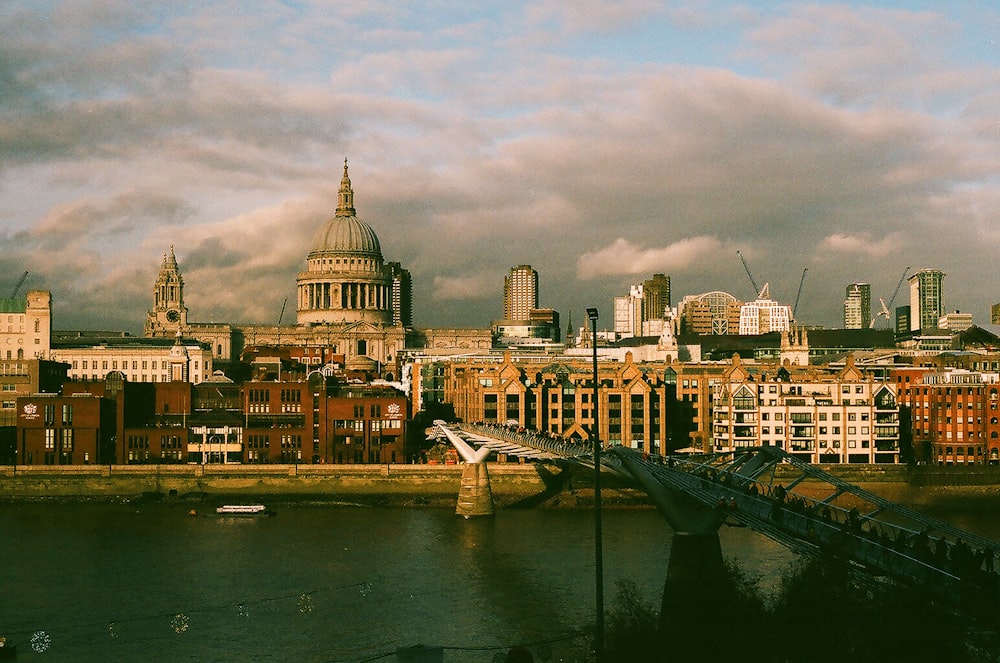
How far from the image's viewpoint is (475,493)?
58.3m

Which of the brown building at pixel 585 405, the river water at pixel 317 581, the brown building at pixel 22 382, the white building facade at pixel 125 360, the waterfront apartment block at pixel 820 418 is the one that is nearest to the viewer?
the river water at pixel 317 581

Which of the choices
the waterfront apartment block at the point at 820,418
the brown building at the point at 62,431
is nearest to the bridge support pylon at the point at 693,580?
the waterfront apartment block at the point at 820,418

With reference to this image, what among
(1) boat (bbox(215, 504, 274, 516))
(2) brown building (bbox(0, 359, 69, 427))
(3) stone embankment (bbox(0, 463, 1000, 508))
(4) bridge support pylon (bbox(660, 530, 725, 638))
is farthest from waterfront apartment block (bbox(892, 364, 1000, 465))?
(2) brown building (bbox(0, 359, 69, 427))

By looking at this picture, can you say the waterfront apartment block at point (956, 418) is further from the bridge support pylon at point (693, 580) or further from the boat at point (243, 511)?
the bridge support pylon at point (693, 580)

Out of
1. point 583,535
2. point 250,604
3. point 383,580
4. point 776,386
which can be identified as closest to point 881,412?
point 776,386

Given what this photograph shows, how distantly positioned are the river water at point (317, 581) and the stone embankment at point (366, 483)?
524 centimetres

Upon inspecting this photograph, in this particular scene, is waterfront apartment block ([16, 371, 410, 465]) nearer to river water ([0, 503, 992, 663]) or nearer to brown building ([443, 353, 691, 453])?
brown building ([443, 353, 691, 453])

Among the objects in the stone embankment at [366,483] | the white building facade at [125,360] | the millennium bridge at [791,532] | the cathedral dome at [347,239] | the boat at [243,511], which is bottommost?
the boat at [243,511]

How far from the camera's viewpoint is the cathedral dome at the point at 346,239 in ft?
479

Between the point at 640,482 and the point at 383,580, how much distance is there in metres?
11.2

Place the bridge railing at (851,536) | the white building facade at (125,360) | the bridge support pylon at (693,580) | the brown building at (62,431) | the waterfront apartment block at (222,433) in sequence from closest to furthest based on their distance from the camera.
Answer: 1. the bridge railing at (851,536)
2. the bridge support pylon at (693,580)
3. the brown building at (62,431)
4. the waterfront apartment block at (222,433)
5. the white building facade at (125,360)

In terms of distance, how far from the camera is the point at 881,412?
72.4 metres

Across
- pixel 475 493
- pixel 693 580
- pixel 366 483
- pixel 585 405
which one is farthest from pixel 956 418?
pixel 693 580

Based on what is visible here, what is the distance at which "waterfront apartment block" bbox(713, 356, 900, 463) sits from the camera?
71562mm
